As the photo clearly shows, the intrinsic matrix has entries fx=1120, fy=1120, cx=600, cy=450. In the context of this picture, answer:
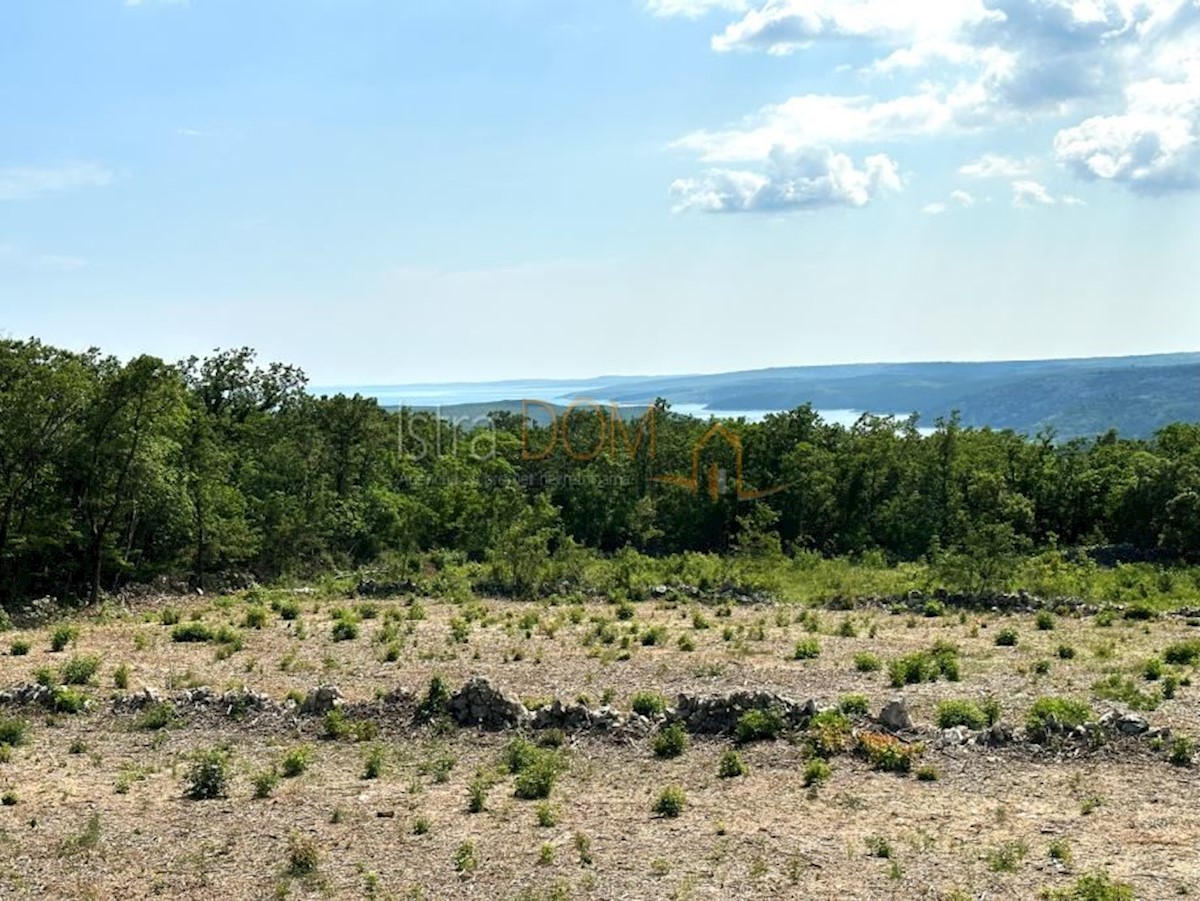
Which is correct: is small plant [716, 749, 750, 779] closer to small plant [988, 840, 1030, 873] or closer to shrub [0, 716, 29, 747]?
small plant [988, 840, 1030, 873]

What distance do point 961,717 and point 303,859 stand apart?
11336 mm

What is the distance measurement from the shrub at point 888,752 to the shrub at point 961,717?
6.01 feet

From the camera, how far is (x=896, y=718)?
18.4 meters

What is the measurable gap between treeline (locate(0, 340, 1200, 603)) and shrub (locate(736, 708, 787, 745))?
73.3 feet

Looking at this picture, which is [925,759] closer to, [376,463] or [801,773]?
[801,773]

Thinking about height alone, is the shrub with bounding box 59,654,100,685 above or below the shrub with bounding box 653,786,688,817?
below

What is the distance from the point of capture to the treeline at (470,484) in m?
39.0

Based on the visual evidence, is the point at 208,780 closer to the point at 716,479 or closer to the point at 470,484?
the point at 470,484

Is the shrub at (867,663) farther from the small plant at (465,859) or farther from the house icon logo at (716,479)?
the house icon logo at (716,479)

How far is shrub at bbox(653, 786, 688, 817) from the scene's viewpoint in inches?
591

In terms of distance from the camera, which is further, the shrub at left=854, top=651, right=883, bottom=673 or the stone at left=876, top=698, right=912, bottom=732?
the shrub at left=854, top=651, right=883, bottom=673

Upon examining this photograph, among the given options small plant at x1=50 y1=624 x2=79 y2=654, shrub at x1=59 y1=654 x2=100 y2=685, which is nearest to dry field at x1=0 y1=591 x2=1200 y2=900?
shrub at x1=59 y1=654 x2=100 y2=685

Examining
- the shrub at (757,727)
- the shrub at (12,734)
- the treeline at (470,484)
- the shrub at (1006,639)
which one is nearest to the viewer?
the shrub at (757,727)

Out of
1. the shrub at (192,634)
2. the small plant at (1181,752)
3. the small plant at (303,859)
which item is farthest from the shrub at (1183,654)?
the shrub at (192,634)
